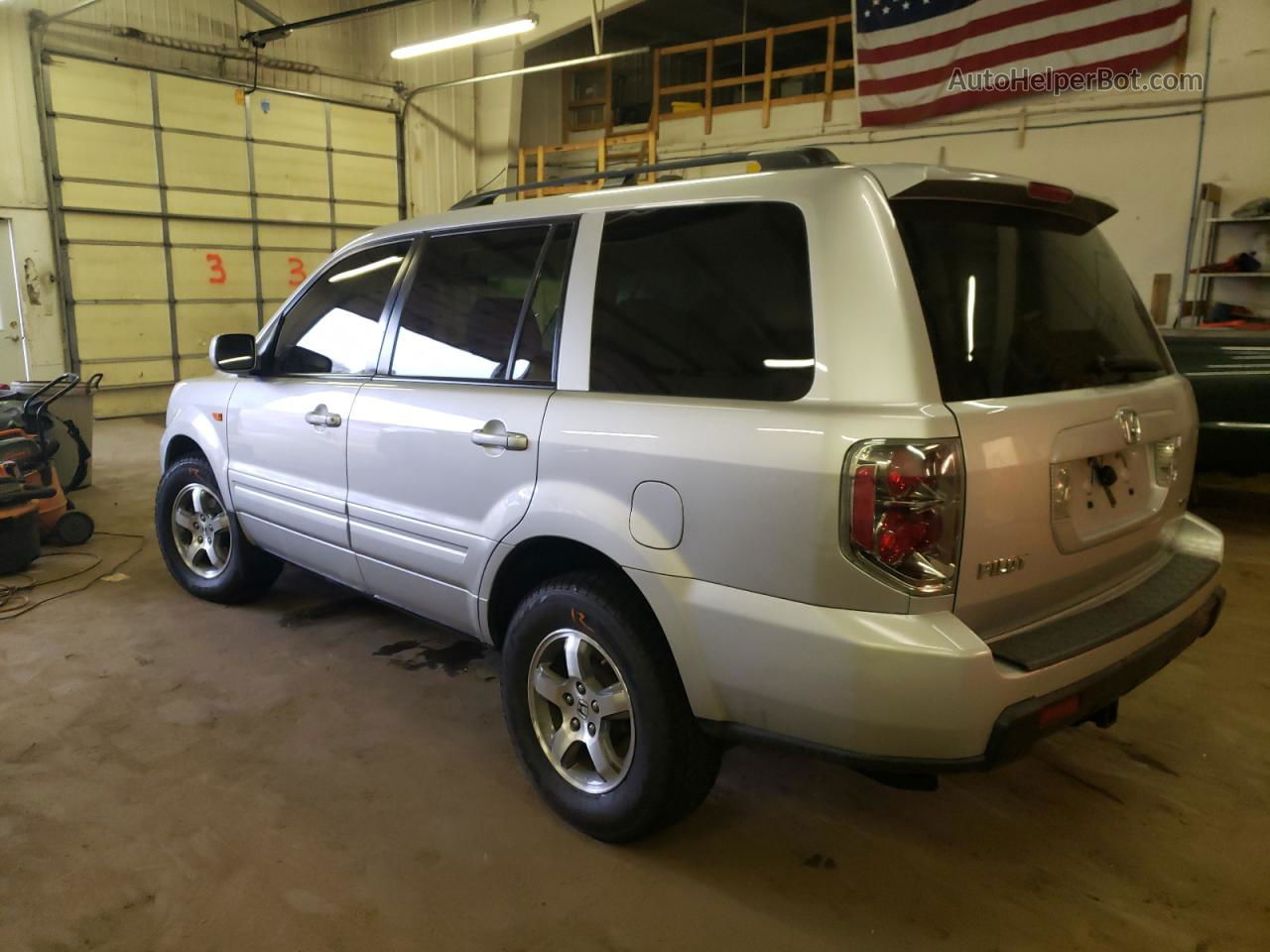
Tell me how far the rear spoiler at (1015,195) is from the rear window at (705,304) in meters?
0.30

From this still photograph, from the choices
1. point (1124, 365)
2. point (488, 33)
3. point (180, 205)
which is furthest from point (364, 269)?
point (180, 205)

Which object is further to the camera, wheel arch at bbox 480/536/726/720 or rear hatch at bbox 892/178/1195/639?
wheel arch at bbox 480/536/726/720

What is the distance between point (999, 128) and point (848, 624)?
1046 cm

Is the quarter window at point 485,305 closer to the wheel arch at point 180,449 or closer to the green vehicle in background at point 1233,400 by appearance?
the wheel arch at point 180,449

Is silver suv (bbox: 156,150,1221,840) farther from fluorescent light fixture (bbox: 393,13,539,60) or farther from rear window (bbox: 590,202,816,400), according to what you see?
fluorescent light fixture (bbox: 393,13,539,60)

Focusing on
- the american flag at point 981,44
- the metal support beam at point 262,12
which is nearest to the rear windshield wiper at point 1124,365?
the american flag at point 981,44

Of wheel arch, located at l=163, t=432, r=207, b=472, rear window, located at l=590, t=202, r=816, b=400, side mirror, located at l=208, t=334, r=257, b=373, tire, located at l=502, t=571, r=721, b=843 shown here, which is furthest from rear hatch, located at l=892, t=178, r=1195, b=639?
wheel arch, located at l=163, t=432, r=207, b=472

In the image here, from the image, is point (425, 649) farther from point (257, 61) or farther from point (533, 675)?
point (257, 61)

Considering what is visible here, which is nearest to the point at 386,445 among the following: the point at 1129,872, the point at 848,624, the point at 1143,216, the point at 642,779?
the point at 642,779

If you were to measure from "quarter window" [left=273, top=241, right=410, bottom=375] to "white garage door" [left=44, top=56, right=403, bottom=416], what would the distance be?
10018mm

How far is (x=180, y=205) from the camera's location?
1238 centimetres

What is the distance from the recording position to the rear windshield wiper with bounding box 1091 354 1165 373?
2.26m

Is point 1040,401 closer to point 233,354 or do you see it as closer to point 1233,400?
point 233,354

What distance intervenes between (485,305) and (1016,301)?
1.58 m
